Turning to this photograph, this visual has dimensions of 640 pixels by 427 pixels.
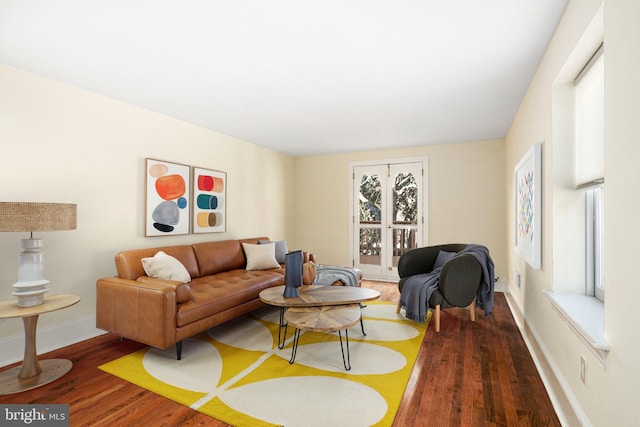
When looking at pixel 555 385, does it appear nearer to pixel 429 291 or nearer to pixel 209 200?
pixel 429 291

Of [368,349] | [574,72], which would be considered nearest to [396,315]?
[368,349]

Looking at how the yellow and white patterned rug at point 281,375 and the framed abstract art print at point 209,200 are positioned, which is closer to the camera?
the yellow and white patterned rug at point 281,375

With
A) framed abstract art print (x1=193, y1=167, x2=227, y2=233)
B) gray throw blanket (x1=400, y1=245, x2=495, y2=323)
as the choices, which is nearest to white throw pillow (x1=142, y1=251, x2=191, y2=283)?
framed abstract art print (x1=193, y1=167, x2=227, y2=233)

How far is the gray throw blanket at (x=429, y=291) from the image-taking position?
3305 millimetres

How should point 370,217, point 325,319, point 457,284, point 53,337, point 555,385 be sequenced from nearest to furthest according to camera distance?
point 555,385
point 325,319
point 53,337
point 457,284
point 370,217

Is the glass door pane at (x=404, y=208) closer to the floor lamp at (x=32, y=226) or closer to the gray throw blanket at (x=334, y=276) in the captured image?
the gray throw blanket at (x=334, y=276)

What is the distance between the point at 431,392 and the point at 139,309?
234 cm

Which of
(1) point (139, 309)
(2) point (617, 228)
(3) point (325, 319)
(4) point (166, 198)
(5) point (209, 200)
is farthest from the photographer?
(5) point (209, 200)

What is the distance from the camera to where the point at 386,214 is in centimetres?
583

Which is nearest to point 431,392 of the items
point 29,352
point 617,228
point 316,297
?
point 316,297

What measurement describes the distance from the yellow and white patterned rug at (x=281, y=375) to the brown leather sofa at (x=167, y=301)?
0.23 meters

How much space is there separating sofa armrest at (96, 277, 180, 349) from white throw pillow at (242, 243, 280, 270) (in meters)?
1.59

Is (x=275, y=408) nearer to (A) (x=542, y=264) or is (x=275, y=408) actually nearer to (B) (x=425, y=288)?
(B) (x=425, y=288)

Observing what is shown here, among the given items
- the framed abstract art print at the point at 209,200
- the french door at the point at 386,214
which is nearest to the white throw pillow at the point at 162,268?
the framed abstract art print at the point at 209,200
